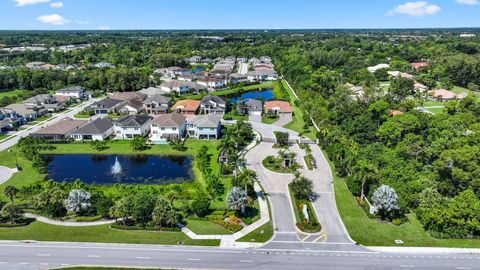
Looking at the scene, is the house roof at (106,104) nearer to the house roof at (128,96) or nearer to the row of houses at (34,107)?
the house roof at (128,96)

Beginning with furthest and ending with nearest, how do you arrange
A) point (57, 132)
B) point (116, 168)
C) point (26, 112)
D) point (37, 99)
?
point (37, 99) < point (26, 112) < point (57, 132) < point (116, 168)

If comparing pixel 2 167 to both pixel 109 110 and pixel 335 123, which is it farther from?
pixel 335 123

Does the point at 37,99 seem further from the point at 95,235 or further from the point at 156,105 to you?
the point at 95,235

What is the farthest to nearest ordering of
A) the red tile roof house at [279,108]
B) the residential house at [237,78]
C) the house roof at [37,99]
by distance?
the residential house at [237,78]
the house roof at [37,99]
the red tile roof house at [279,108]

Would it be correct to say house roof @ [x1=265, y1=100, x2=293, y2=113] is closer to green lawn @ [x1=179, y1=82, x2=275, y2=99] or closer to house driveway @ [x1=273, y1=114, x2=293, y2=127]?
house driveway @ [x1=273, y1=114, x2=293, y2=127]

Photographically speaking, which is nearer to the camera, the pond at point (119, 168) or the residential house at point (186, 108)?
the pond at point (119, 168)

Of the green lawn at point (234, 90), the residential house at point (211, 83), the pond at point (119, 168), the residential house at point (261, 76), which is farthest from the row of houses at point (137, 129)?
the residential house at point (261, 76)

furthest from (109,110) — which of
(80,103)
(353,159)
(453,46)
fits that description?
(453,46)

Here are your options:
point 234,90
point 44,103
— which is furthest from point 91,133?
point 234,90
